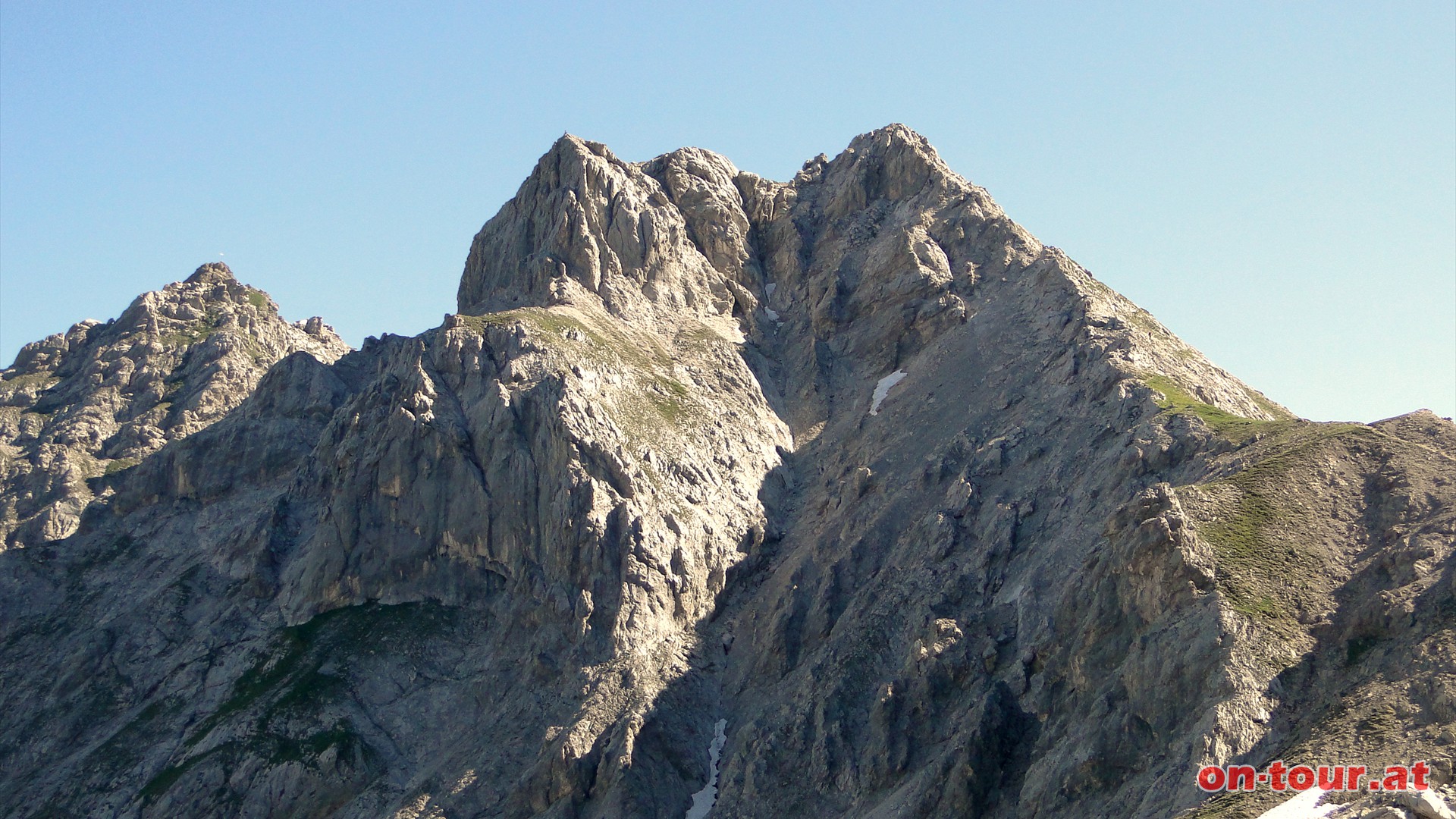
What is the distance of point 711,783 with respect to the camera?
92.9 metres

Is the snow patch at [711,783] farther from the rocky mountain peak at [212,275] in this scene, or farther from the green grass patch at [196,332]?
the rocky mountain peak at [212,275]

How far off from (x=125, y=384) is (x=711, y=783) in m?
92.9

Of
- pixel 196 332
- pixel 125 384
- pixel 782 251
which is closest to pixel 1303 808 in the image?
pixel 782 251

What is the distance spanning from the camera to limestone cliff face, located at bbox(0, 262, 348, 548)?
13288cm

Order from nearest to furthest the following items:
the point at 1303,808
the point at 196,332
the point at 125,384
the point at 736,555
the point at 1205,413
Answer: the point at 1303,808 → the point at 1205,413 → the point at 736,555 → the point at 125,384 → the point at 196,332

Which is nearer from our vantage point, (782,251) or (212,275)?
(782,251)

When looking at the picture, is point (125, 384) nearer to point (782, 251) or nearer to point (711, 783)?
point (782, 251)

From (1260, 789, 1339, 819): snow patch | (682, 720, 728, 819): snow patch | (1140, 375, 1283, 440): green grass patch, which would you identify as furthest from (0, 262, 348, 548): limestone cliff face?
(1260, 789, 1339, 819): snow patch

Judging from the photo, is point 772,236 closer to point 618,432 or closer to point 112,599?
point 618,432

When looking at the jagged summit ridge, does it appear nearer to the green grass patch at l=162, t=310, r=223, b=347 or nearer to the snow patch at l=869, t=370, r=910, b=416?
the snow patch at l=869, t=370, r=910, b=416

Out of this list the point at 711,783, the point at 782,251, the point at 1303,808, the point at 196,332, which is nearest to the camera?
the point at 1303,808

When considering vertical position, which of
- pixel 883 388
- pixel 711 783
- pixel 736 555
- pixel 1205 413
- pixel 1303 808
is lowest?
pixel 1303 808

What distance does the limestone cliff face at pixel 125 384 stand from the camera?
132875 millimetres

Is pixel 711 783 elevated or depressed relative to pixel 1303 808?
elevated
